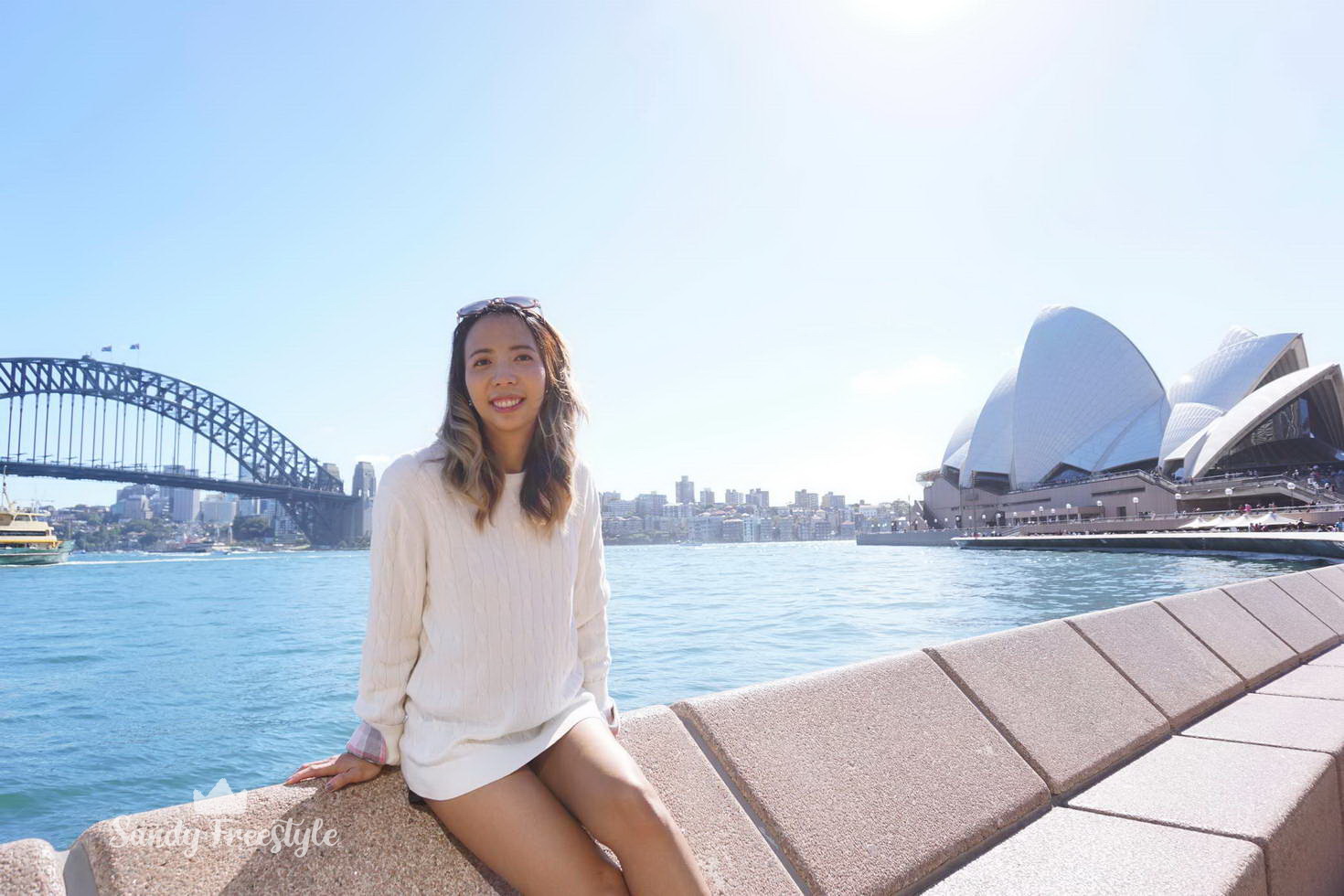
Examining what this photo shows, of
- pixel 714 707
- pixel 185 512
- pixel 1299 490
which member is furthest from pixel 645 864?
pixel 185 512

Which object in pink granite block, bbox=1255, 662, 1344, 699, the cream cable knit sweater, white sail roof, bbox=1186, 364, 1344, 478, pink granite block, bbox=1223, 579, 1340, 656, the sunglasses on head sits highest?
white sail roof, bbox=1186, 364, 1344, 478

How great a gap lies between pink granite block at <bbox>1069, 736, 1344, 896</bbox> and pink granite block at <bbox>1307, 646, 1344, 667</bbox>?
177 cm

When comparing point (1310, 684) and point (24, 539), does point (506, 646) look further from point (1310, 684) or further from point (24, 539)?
point (24, 539)

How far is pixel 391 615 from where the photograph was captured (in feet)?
4.17

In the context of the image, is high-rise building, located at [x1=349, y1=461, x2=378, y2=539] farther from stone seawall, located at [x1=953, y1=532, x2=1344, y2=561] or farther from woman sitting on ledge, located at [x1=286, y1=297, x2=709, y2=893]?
woman sitting on ledge, located at [x1=286, y1=297, x2=709, y2=893]

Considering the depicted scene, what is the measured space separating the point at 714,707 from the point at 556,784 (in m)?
0.48

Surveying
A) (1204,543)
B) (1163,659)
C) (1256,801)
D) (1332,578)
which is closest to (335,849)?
(1256,801)

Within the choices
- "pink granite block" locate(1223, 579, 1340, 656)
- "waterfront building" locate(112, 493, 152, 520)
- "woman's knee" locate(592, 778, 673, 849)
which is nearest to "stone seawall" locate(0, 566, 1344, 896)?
"woman's knee" locate(592, 778, 673, 849)

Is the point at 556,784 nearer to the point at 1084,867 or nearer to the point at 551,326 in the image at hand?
the point at 551,326

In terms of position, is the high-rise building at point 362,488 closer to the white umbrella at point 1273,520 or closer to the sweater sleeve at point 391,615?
the white umbrella at point 1273,520

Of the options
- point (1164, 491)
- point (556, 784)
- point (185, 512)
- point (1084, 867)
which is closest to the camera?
point (556, 784)

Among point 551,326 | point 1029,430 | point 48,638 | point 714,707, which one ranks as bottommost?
point 48,638

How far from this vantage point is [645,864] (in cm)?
111

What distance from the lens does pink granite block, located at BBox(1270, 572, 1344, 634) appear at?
4.31 meters
